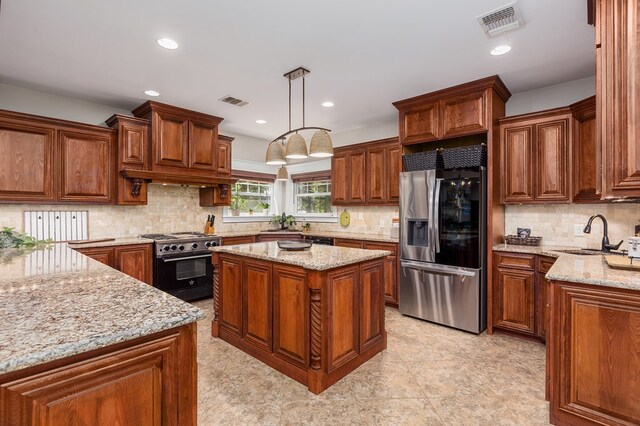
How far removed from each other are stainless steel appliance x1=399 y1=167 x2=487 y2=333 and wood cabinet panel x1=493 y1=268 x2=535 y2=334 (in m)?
0.13

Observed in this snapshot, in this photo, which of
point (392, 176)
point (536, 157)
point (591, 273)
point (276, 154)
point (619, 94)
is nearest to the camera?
point (619, 94)

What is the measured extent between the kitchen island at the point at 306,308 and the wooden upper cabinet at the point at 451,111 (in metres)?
1.75

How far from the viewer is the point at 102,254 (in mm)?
3652

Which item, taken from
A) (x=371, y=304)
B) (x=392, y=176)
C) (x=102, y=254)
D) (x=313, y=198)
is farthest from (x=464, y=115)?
(x=102, y=254)

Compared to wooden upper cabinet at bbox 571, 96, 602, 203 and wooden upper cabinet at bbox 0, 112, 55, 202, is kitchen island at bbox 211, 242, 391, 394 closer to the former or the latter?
wooden upper cabinet at bbox 571, 96, 602, 203

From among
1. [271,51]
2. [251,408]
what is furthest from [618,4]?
[251,408]

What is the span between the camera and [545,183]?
333 cm

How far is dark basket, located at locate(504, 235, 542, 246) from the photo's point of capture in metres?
3.52

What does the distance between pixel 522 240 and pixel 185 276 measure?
4074 mm

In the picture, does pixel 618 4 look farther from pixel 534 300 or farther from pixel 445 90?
pixel 534 300


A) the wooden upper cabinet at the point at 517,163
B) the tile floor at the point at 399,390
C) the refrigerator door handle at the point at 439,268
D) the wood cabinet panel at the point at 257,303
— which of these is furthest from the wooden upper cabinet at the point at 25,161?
the wooden upper cabinet at the point at 517,163

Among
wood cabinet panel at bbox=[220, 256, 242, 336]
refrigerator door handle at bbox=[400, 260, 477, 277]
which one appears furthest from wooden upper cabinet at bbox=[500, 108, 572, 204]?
wood cabinet panel at bbox=[220, 256, 242, 336]

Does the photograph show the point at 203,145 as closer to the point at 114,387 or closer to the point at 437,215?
the point at 437,215

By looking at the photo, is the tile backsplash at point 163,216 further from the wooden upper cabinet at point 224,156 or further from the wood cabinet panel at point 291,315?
the wood cabinet panel at point 291,315
